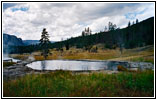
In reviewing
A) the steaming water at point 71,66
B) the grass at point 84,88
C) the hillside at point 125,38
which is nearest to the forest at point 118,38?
the hillside at point 125,38

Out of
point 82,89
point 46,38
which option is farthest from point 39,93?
point 46,38

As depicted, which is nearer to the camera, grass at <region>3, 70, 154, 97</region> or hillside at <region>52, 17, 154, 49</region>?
grass at <region>3, 70, 154, 97</region>

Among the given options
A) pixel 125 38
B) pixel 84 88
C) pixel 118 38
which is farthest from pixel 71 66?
pixel 125 38

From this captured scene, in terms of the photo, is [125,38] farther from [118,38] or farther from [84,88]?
[84,88]

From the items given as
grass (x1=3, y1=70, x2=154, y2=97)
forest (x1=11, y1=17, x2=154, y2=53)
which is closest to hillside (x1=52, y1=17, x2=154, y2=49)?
forest (x1=11, y1=17, x2=154, y2=53)

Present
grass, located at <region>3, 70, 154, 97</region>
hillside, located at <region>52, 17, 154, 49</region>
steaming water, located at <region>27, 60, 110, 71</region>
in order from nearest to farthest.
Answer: grass, located at <region>3, 70, 154, 97</region>
steaming water, located at <region>27, 60, 110, 71</region>
hillside, located at <region>52, 17, 154, 49</region>

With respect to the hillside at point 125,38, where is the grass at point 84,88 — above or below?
below

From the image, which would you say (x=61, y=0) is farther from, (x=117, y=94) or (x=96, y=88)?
(x=117, y=94)

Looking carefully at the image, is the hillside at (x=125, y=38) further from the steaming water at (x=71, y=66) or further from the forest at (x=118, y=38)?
the steaming water at (x=71, y=66)

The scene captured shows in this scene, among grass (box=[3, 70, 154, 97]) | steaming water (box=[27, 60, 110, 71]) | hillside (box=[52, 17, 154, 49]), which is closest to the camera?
grass (box=[3, 70, 154, 97])

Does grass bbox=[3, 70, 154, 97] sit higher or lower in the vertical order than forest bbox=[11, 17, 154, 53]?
lower

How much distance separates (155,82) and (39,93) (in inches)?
216

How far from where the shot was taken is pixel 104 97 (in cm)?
765

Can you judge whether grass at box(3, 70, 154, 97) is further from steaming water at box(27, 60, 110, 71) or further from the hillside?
the hillside
